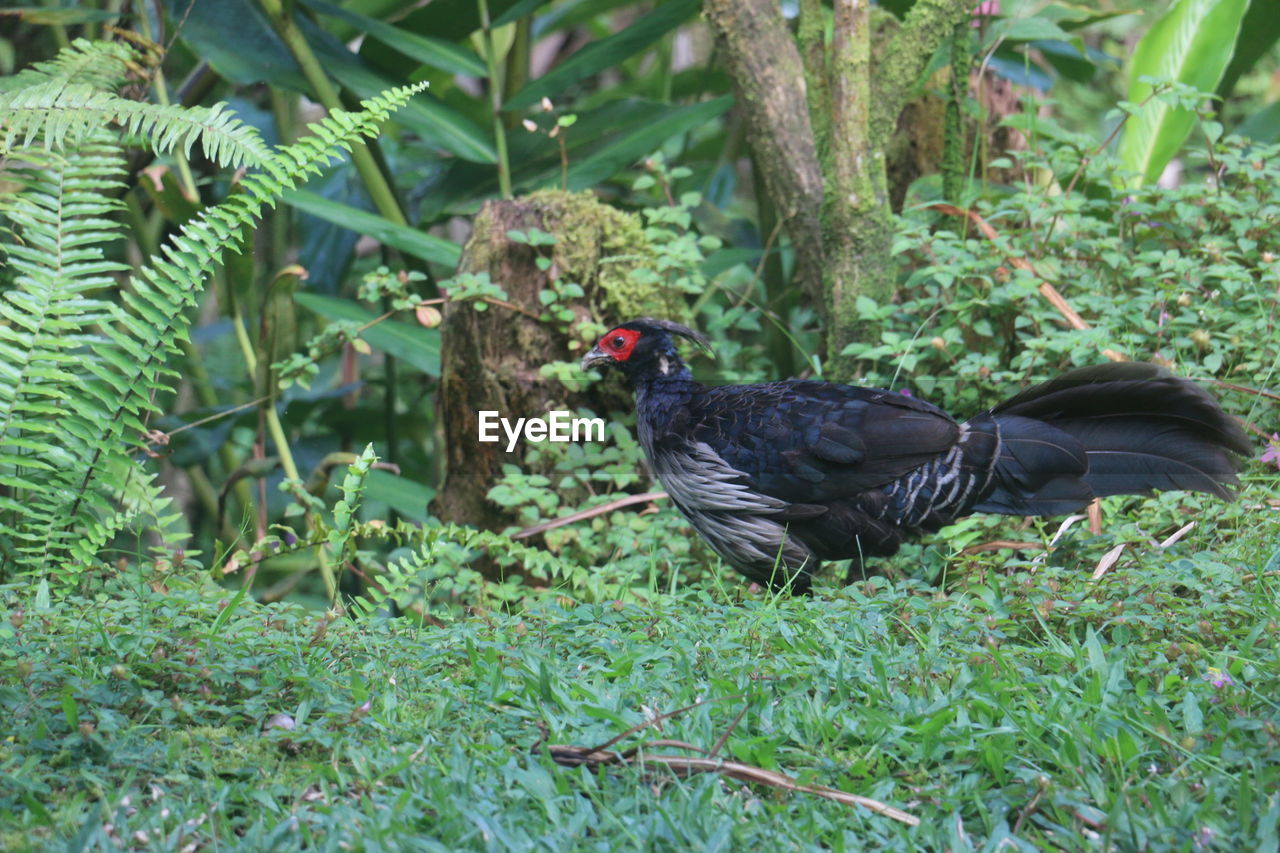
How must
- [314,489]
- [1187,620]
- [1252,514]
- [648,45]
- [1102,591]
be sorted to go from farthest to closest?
[648,45]
[314,489]
[1252,514]
[1102,591]
[1187,620]

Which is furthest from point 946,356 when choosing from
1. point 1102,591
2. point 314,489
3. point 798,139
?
point 314,489

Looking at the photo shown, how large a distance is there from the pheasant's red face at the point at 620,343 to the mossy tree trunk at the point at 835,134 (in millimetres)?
1064

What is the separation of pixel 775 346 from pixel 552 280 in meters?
1.47

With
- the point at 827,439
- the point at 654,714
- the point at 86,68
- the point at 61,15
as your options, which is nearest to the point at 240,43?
the point at 61,15

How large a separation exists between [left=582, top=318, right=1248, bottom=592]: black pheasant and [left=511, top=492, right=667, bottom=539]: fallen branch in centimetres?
61

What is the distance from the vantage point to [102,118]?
3.40 metres

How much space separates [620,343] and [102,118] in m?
1.87

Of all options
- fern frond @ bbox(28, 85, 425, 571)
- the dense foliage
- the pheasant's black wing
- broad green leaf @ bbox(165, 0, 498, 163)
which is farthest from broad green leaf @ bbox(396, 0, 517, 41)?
the pheasant's black wing

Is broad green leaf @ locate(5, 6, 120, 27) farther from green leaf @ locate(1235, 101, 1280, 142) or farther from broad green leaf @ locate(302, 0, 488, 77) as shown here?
green leaf @ locate(1235, 101, 1280, 142)

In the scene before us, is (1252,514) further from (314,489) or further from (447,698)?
(314,489)

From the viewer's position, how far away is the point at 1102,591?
3205 millimetres

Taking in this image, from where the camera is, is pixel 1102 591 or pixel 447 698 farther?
pixel 1102 591

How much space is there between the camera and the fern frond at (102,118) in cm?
329

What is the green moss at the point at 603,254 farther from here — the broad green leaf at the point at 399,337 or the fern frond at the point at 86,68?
the fern frond at the point at 86,68
